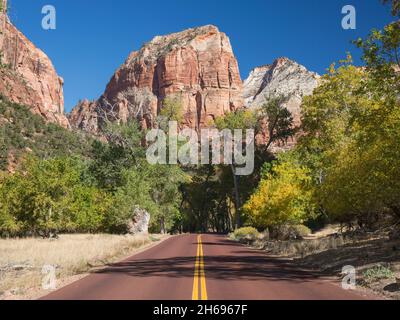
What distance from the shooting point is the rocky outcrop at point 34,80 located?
132 m

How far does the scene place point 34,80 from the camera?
163m

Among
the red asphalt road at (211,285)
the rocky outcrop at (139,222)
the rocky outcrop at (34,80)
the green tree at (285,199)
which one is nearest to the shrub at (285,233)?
the green tree at (285,199)

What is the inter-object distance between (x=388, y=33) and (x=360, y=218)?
65.8 feet

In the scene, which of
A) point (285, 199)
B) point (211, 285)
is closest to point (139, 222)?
point (285, 199)

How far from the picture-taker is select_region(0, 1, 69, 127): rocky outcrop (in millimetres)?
131525

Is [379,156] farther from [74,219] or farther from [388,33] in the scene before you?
[74,219]

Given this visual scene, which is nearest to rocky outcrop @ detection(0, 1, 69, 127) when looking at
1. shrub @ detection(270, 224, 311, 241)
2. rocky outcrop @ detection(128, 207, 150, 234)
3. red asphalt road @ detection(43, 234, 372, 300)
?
rocky outcrop @ detection(128, 207, 150, 234)

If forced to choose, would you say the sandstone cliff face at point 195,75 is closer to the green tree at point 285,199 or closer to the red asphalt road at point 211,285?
the green tree at point 285,199

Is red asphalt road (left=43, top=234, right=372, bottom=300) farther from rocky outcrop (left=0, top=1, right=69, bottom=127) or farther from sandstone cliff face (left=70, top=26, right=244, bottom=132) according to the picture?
sandstone cliff face (left=70, top=26, right=244, bottom=132)

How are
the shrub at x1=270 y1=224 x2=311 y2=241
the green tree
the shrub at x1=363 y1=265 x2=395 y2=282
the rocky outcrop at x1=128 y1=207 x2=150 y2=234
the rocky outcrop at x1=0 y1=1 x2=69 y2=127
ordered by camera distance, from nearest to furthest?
the shrub at x1=363 y1=265 x2=395 y2=282, the green tree, the shrub at x1=270 y1=224 x2=311 y2=241, the rocky outcrop at x1=128 y1=207 x2=150 y2=234, the rocky outcrop at x1=0 y1=1 x2=69 y2=127

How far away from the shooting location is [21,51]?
162250 mm
